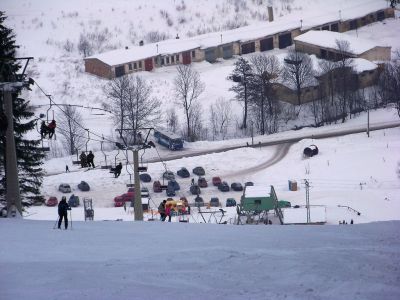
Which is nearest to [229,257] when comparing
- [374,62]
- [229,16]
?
[374,62]

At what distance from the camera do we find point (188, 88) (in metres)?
60.9

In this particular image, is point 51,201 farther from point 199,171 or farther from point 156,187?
point 199,171

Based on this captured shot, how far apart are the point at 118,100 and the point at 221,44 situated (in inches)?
669

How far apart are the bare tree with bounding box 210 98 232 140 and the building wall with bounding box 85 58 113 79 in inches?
475

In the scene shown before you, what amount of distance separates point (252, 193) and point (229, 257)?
22417 mm

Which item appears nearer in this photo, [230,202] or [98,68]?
[230,202]

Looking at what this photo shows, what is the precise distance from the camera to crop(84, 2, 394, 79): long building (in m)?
67.6

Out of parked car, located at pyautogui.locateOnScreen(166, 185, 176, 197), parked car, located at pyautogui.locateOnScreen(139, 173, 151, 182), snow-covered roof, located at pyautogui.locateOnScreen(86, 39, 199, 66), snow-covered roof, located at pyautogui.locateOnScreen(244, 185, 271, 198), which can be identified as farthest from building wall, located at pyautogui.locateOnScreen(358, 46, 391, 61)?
snow-covered roof, located at pyautogui.locateOnScreen(244, 185, 271, 198)

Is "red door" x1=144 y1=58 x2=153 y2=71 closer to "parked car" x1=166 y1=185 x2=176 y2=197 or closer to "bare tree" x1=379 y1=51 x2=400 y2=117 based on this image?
"bare tree" x1=379 y1=51 x2=400 y2=117

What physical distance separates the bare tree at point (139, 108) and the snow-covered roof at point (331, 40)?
18.2 metres

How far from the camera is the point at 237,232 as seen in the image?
15.5 metres

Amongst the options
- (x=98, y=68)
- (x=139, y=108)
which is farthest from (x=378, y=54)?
(x=98, y=68)

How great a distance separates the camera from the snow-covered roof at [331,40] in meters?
67.1

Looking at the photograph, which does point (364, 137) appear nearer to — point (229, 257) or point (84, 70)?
point (84, 70)
